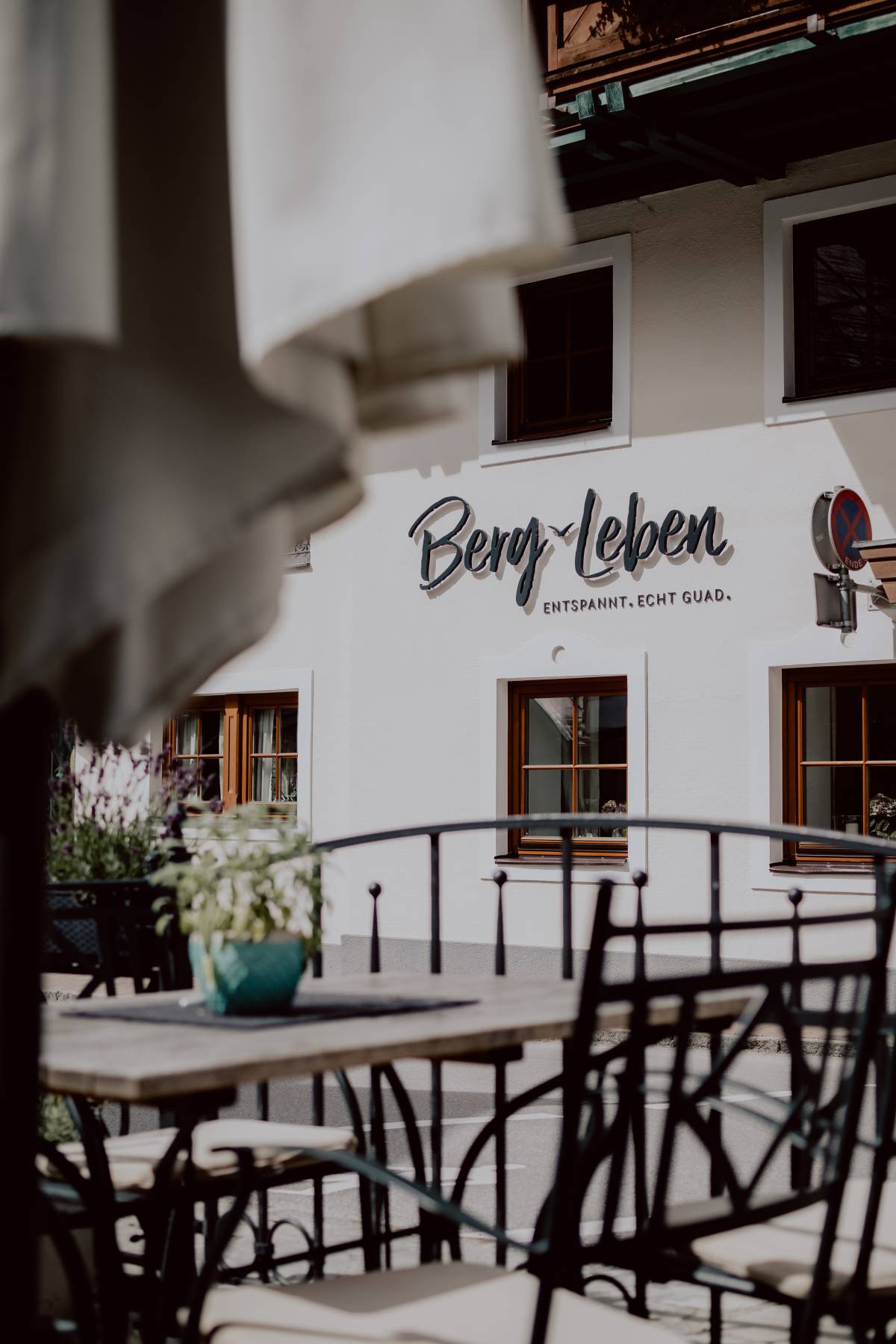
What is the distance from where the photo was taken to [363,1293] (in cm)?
228

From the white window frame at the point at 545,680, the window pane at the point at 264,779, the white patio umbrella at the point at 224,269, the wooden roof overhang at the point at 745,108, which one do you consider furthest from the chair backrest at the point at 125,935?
the window pane at the point at 264,779

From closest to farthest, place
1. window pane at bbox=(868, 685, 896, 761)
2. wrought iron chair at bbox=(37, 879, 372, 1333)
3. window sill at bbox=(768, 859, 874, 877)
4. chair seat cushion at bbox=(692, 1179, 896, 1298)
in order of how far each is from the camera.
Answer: chair seat cushion at bbox=(692, 1179, 896, 1298), wrought iron chair at bbox=(37, 879, 372, 1333), window sill at bbox=(768, 859, 874, 877), window pane at bbox=(868, 685, 896, 761)

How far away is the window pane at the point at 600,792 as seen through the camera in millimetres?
11836

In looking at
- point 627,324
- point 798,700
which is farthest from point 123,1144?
point 627,324

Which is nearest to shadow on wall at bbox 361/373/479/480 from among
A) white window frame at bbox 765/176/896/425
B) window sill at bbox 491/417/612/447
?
window sill at bbox 491/417/612/447

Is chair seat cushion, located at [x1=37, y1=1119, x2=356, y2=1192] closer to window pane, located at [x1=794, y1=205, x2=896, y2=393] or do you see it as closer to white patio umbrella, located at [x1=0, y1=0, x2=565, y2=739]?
white patio umbrella, located at [x1=0, y1=0, x2=565, y2=739]

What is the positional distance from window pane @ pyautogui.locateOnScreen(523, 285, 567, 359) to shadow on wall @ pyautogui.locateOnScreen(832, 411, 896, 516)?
9.08ft

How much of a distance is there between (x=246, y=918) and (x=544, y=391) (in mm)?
10293

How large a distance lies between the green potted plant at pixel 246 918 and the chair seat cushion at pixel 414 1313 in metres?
0.56

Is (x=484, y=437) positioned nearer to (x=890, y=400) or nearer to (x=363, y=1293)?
(x=890, y=400)

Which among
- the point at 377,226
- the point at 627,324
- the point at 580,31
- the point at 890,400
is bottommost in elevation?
the point at 377,226

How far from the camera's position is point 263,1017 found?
8.98 ft

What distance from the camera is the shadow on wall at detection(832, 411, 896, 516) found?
1049 cm

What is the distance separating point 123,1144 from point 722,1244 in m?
1.41
